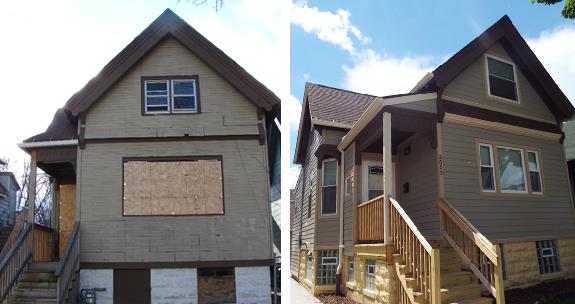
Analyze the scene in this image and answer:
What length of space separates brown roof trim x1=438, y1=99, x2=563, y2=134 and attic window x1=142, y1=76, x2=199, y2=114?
5994 millimetres

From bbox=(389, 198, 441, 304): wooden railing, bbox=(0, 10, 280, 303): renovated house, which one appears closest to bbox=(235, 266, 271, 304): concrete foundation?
bbox=(0, 10, 280, 303): renovated house

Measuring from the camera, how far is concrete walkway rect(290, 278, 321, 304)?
37.2 feet

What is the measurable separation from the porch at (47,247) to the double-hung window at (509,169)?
9081 millimetres

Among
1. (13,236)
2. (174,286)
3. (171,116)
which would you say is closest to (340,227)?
(174,286)

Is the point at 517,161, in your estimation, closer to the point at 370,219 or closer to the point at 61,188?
the point at 370,219

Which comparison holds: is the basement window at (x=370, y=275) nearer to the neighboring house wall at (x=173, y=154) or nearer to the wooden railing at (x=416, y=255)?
the wooden railing at (x=416, y=255)

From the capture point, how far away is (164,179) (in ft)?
36.9

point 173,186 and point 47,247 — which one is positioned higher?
point 173,186

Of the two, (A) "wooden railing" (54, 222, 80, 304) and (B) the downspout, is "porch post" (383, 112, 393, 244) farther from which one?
(A) "wooden railing" (54, 222, 80, 304)

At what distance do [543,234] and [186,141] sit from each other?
8.66m

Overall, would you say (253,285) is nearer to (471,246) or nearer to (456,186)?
(471,246)

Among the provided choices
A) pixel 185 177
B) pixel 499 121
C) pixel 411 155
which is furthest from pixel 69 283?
pixel 499 121

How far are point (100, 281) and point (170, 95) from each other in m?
4.74

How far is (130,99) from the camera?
1161cm
